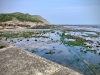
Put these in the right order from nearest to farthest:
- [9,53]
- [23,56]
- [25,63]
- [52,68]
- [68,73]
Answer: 1. [68,73]
2. [52,68]
3. [25,63]
4. [23,56]
5. [9,53]

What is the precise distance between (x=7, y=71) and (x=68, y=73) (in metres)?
6.55

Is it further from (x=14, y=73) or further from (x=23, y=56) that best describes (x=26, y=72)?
(x=23, y=56)

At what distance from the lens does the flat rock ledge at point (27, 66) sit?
14.2 metres

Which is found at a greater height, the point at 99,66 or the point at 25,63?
the point at 25,63

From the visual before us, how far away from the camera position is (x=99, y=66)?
2028 cm

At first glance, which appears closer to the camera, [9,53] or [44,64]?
[44,64]

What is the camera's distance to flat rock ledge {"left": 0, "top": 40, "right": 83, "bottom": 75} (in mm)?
14195

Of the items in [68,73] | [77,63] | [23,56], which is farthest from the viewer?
[77,63]

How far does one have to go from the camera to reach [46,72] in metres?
14.1

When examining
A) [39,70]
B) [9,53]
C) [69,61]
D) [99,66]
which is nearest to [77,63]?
[69,61]

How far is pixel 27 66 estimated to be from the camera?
15.5 m

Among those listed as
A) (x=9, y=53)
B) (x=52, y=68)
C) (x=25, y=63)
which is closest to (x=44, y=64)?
(x=52, y=68)

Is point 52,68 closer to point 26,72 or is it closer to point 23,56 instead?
point 26,72

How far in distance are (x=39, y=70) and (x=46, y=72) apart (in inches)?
34.5
